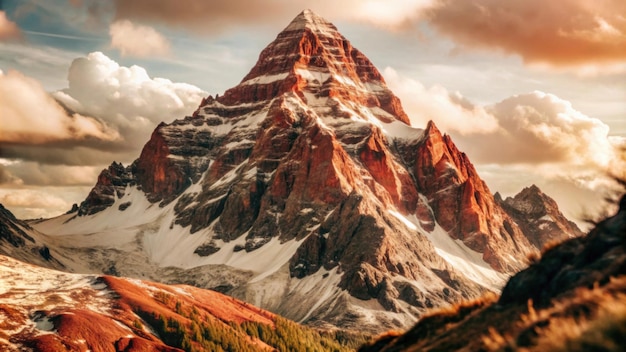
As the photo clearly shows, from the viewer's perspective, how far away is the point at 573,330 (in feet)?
68.8

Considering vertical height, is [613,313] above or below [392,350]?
above

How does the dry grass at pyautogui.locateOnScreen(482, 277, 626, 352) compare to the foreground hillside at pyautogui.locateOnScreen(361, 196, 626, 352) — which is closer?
the dry grass at pyautogui.locateOnScreen(482, 277, 626, 352)

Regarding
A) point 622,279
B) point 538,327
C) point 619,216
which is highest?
point 619,216

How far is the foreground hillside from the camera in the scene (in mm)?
20641

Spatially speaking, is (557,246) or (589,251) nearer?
(589,251)

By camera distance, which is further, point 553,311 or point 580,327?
point 553,311

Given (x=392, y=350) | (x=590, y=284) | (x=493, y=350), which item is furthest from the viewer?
(x=392, y=350)

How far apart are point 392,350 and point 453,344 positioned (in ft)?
20.7

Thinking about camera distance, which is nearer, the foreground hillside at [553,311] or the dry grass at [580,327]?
the dry grass at [580,327]

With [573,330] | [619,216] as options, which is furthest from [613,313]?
[619,216]

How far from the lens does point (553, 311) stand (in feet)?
82.7

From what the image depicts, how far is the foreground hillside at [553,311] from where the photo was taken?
20.6 m

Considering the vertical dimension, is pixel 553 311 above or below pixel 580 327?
above

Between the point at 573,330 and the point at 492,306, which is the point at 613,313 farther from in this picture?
the point at 492,306
